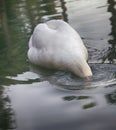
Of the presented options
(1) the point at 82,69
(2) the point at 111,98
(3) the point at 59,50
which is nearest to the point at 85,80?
(1) the point at 82,69

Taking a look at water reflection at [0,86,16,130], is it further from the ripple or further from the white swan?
the white swan

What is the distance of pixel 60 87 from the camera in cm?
529

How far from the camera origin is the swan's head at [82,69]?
5426 millimetres

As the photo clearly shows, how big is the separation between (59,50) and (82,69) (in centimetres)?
53

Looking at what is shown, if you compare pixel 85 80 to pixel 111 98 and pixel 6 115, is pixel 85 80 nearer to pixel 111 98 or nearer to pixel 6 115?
pixel 111 98

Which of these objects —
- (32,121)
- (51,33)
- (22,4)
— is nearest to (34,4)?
(22,4)

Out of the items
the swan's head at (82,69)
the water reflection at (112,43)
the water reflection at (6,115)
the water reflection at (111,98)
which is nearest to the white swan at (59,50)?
the swan's head at (82,69)

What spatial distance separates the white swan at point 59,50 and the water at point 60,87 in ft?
0.37

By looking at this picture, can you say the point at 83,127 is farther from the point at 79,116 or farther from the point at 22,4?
the point at 22,4

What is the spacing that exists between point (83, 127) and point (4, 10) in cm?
762

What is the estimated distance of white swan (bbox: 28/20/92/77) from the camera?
18.3 ft

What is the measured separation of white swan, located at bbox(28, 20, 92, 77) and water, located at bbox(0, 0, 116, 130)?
114 mm

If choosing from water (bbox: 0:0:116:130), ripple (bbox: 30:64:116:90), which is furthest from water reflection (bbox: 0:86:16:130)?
ripple (bbox: 30:64:116:90)

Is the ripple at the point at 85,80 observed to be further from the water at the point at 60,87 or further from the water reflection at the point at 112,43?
the water reflection at the point at 112,43
